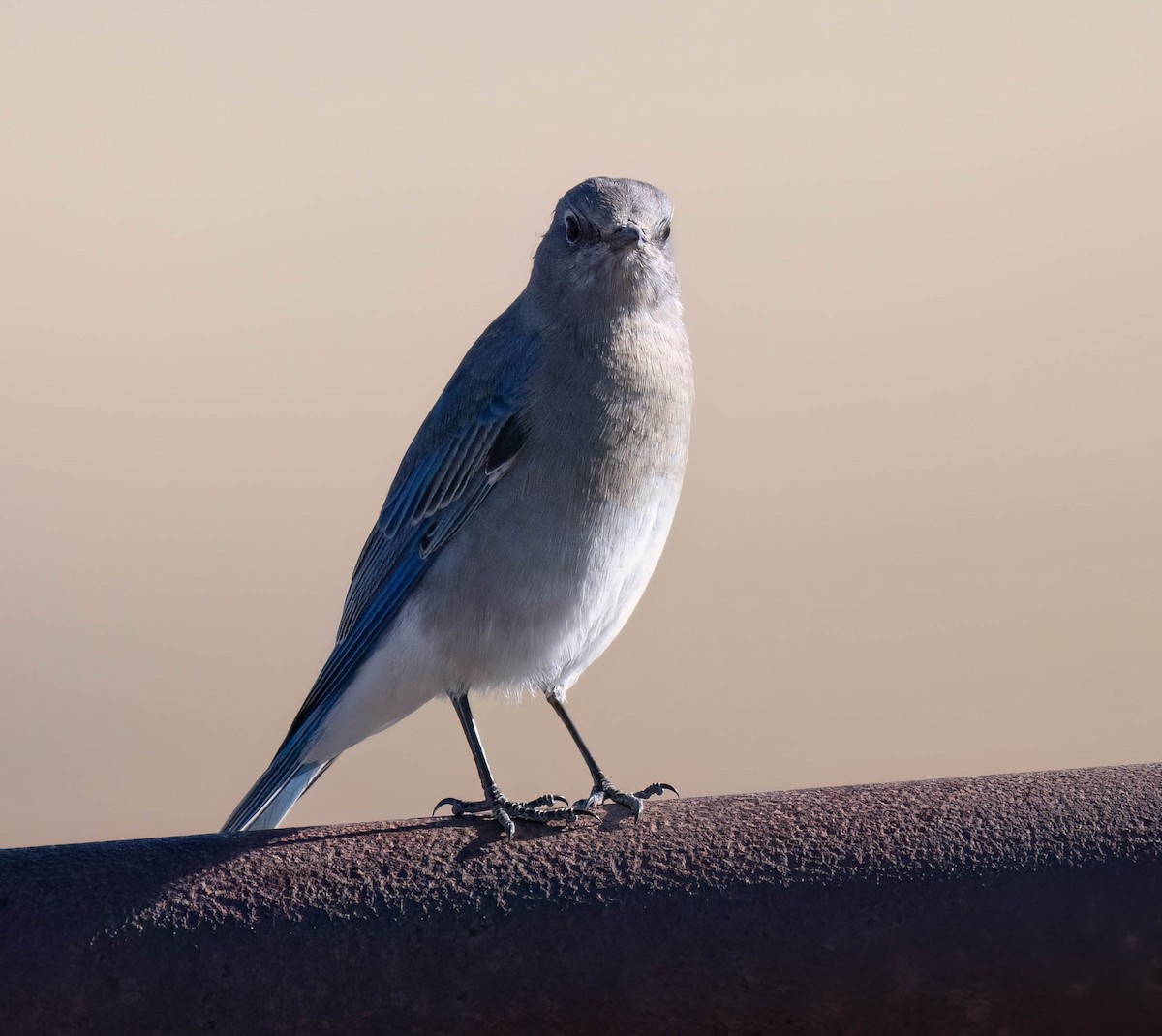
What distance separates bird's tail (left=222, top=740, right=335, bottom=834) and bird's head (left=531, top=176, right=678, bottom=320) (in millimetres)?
1346

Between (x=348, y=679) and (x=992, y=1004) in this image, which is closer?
(x=992, y=1004)

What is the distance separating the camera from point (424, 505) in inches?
144

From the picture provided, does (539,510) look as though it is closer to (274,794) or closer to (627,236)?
(627,236)

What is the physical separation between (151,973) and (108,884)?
177mm

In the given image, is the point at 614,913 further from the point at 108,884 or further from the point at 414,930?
the point at 108,884

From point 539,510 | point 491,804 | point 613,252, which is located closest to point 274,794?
point 491,804

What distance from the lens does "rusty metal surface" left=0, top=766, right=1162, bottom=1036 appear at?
2.06m

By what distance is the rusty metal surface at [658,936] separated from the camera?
206 cm

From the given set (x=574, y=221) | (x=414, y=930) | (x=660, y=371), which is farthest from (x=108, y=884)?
(x=574, y=221)

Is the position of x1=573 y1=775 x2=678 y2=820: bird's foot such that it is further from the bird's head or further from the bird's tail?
the bird's head

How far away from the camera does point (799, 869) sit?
7.06ft

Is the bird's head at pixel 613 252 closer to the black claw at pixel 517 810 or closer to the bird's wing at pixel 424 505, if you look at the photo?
the bird's wing at pixel 424 505

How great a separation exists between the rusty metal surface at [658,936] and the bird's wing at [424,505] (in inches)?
55.6

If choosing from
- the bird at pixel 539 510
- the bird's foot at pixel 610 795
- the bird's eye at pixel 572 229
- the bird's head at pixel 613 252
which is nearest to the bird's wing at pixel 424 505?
the bird at pixel 539 510
